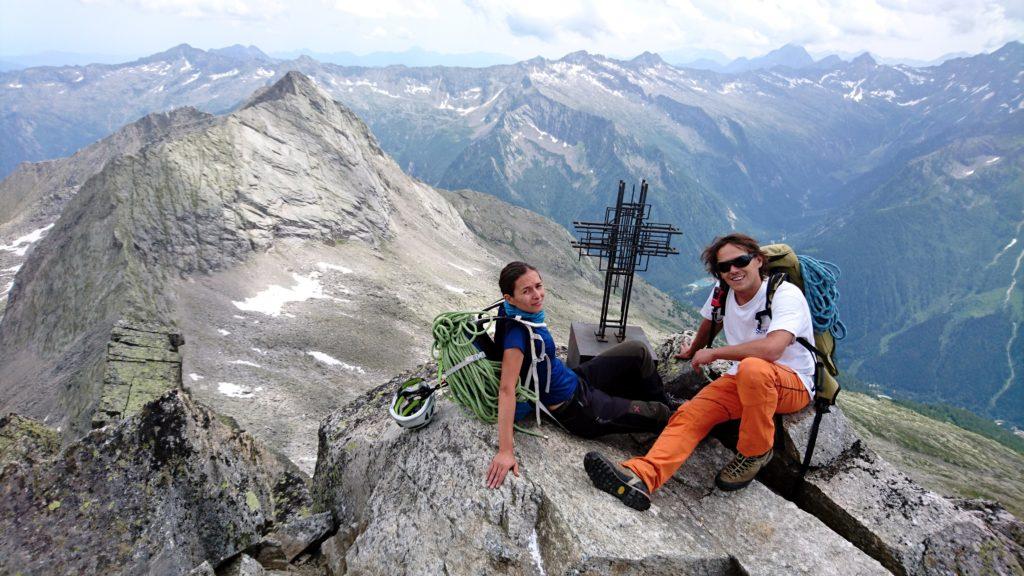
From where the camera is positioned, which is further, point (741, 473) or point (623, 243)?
point (623, 243)

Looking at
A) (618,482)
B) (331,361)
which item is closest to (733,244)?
(618,482)

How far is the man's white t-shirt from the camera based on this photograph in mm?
6904

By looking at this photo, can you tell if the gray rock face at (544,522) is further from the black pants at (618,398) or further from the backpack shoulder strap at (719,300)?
the backpack shoulder strap at (719,300)

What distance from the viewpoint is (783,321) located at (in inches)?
270

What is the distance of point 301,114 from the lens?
328 ft

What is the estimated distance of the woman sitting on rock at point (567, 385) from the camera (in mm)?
6383

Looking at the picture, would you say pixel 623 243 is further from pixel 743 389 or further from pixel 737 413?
pixel 743 389

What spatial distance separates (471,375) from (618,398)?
2378mm

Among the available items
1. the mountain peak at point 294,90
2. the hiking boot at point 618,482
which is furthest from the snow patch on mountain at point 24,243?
the hiking boot at point 618,482

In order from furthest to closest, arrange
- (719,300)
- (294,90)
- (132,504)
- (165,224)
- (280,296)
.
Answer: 1. (294,90)
2. (165,224)
3. (280,296)
4. (719,300)
5. (132,504)

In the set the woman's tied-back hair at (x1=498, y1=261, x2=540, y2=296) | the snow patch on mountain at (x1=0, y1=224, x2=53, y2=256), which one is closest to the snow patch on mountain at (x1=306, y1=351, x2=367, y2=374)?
the woman's tied-back hair at (x1=498, y1=261, x2=540, y2=296)

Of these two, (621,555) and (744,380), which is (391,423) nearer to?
(621,555)

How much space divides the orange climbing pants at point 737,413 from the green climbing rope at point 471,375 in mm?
1787

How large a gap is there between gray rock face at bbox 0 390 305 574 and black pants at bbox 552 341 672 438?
499 centimetres
